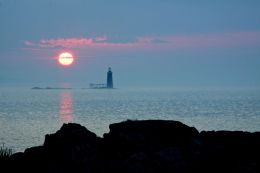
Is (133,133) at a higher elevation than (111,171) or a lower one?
higher

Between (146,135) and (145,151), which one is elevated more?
(146,135)

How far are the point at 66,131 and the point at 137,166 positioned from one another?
8.86 feet

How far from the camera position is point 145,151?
14.2m

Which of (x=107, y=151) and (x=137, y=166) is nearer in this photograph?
(x=137, y=166)

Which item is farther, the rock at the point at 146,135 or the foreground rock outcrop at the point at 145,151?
the rock at the point at 146,135

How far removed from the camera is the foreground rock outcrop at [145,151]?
1367 cm

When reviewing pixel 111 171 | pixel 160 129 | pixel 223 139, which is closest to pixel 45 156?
pixel 111 171

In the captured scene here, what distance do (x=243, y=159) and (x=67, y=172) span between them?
15.8ft

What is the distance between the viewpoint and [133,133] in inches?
587

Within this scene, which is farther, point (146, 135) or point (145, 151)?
point (146, 135)

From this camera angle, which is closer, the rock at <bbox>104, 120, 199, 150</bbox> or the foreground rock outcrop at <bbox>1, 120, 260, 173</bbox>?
the foreground rock outcrop at <bbox>1, 120, 260, 173</bbox>

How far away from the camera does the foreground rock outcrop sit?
44.9ft

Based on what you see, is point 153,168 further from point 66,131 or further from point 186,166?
point 66,131

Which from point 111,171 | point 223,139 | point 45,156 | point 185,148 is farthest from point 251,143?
point 45,156
